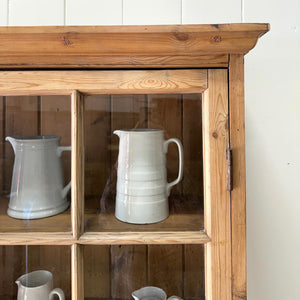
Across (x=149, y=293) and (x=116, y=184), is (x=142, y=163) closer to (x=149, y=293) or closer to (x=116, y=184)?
(x=116, y=184)

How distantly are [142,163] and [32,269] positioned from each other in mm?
242

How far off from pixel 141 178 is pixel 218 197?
121 mm

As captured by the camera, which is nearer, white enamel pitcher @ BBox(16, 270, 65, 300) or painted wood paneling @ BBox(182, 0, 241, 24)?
white enamel pitcher @ BBox(16, 270, 65, 300)

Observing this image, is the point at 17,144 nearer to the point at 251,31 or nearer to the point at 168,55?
the point at 168,55

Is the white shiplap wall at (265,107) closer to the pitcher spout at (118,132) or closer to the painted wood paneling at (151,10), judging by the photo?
the painted wood paneling at (151,10)

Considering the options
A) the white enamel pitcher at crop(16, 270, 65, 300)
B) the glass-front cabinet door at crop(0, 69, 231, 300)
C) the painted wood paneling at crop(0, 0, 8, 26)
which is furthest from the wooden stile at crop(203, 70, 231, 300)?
the painted wood paneling at crop(0, 0, 8, 26)

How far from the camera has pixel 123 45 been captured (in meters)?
0.37

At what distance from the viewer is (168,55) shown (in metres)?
0.39

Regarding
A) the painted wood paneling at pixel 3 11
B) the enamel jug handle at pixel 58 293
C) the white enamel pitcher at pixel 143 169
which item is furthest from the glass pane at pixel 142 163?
the painted wood paneling at pixel 3 11

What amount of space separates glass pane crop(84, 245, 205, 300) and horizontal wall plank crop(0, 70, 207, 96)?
24 centimetres

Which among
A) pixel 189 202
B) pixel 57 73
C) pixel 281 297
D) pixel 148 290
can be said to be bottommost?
pixel 281 297

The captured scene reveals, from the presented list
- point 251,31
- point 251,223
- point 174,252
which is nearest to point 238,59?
point 251,31

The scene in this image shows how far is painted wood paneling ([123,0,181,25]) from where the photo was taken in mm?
654

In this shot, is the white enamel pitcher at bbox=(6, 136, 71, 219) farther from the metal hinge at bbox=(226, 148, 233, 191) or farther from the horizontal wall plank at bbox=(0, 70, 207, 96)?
the metal hinge at bbox=(226, 148, 233, 191)
